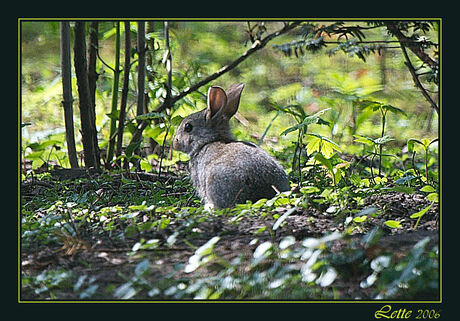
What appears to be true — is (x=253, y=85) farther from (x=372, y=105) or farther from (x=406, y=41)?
(x=372, y=105)

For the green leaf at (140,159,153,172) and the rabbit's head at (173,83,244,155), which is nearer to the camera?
the rabbit's head at (173,83,244,155)

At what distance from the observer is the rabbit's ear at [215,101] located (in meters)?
5.63

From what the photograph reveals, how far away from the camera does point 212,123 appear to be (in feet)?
19.1

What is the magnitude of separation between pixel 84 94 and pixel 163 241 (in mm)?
3079

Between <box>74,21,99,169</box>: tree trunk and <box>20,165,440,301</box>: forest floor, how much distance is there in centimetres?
167

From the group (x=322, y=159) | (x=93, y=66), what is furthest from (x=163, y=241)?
(x=93, y=66)

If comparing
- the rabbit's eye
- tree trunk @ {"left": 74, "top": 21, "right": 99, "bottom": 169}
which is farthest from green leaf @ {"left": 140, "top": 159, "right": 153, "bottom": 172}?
the rabbit's eye

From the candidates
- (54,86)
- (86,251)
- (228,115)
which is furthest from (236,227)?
(54,86)

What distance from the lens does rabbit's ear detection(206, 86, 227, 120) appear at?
222 inches

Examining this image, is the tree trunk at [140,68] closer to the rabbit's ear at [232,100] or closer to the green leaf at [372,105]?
the rabbit's ear at [232,100]

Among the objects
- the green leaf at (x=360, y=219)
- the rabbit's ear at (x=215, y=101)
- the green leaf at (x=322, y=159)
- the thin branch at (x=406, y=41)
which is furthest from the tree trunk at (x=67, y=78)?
the green leaf at (x=360, y=219)

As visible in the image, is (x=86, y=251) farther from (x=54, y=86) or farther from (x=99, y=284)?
(x=54, y=86)

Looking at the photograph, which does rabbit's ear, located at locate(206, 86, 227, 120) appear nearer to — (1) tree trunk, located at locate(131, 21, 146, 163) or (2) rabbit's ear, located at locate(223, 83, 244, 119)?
(2) rabbit's ear, located at locate(223, 83, 244, 119)

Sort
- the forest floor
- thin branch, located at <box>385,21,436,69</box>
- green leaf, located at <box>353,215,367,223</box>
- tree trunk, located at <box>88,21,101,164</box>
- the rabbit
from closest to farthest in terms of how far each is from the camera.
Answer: the forest floor, green leaf, located at <box>353,215,367,223</box>, the rabbit, thin branch, located at <box>385,21,436,69</box>, tree trunk, located at <box>88,21,101,164</box>
